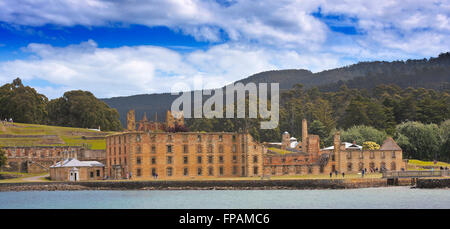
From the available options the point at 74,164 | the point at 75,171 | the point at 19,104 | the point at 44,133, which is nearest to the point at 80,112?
the point at 19,104

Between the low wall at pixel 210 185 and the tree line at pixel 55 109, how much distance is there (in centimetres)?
5243

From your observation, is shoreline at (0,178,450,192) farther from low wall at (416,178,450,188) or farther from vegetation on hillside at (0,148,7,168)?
vegetation on hillside at (0,148,7,168)

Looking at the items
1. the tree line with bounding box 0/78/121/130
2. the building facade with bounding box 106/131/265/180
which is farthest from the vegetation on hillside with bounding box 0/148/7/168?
the tree line with bounding box 0/78/121/130

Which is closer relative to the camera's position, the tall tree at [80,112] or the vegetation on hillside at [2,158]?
the vegetation on hillside at [2,158]

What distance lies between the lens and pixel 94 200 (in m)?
65.4

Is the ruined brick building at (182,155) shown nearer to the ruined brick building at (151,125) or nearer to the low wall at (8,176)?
the ruined brick building at (151,125)

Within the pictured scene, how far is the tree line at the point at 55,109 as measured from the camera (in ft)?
417

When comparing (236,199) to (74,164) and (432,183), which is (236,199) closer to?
(432,183)

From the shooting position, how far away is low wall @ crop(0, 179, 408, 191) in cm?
7575

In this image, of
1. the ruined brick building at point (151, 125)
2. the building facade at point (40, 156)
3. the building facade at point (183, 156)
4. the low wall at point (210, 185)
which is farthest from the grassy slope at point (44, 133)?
the low wall at point (210, 185)
